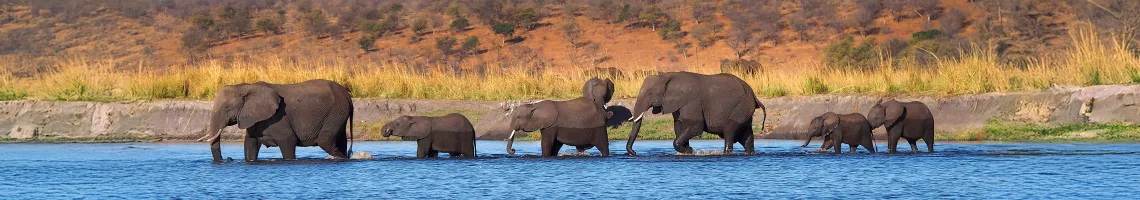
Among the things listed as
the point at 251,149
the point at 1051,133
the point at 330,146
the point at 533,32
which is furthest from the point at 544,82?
the point at 533,32

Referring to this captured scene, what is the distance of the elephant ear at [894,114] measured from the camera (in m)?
18.6

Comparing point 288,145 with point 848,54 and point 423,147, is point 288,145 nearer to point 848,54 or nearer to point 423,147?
point 423,147

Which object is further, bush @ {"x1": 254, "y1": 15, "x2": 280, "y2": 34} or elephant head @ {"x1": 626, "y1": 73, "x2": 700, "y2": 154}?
bush @ {"x1": 254, "y1": 15, "x2": 280, "y2": 34}

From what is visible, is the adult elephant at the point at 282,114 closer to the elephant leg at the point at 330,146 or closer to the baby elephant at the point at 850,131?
the elephant leg at the point at 330,146

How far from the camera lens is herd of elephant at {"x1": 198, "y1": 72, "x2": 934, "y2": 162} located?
16.5 metres

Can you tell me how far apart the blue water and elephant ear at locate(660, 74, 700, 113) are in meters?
0.55

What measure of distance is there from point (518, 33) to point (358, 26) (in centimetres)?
624

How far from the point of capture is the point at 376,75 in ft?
90.7

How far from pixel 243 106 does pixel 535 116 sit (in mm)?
3161

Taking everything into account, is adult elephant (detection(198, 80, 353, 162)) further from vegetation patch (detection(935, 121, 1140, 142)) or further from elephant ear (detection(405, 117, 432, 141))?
vegetation patch (detection(935, 121, 1140, 142))

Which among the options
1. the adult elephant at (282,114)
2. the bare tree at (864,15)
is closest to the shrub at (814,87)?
the adult elephant at (282,114)

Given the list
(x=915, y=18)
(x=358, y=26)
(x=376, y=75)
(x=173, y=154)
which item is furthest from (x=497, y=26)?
(x=173, y=154)

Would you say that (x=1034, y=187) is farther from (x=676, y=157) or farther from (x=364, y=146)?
(x=364, y=146)

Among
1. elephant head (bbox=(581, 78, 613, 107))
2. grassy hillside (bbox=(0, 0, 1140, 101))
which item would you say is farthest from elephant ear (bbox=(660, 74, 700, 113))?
grassy hillside (bbox=(0, 0, 1140, 101))
